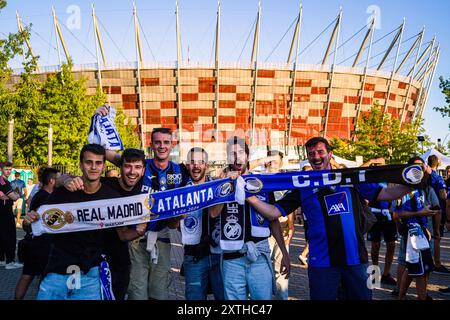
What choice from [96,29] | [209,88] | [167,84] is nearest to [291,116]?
[209,88]

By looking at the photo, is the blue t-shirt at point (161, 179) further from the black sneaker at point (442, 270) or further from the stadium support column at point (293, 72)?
the stadium support column at point (293, 72)

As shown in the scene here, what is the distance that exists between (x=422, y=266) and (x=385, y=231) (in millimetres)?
2275

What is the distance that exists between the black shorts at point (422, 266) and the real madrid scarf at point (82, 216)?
395 centimetres

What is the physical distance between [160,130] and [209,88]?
4960 cm

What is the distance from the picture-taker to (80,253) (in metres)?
3.80

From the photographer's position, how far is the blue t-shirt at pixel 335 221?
411 centimetres

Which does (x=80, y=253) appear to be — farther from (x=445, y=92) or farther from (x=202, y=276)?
(x=445, y=92)

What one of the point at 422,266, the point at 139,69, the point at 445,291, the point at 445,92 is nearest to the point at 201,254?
the point at 422,266

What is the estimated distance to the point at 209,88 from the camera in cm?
5409

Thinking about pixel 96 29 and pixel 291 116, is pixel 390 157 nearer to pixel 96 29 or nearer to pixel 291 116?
pixel 291 116

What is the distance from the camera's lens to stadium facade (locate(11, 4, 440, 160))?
53.3 meters

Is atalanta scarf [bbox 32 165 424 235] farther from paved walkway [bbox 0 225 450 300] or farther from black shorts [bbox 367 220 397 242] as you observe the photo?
black shorts [bbox 367 220 397 242]

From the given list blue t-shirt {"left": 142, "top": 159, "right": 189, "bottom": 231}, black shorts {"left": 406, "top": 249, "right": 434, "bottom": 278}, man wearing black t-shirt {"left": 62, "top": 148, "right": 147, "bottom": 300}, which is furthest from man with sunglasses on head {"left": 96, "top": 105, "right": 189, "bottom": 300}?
black shorts {"left": 406, "top": 249, "right": 434, "bottom": 278}
